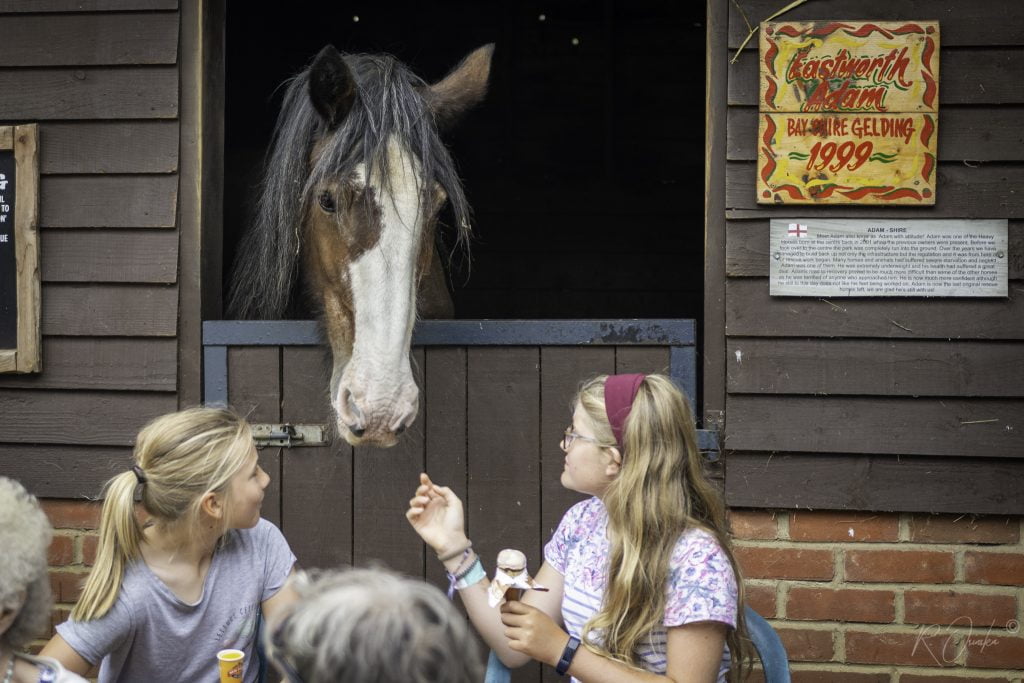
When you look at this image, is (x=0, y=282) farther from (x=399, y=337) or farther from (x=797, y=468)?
(x=797, y=468)

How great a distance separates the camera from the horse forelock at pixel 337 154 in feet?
8.43

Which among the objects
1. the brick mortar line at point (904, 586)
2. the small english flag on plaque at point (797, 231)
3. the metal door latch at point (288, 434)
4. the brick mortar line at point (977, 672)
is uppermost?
the small english flag on plaque at point (797, 231)

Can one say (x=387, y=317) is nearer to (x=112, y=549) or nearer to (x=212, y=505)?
(x=212, y=505)

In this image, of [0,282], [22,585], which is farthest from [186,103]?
[22,585]

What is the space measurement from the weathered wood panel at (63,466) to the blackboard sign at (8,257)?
33 cm

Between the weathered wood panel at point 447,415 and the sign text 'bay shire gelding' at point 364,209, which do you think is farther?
the weathered wood panel at point 447,415

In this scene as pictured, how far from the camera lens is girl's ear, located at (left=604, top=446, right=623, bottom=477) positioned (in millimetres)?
1938

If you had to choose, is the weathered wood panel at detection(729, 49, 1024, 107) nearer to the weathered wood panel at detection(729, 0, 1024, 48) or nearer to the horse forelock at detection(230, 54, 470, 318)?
the weathered wood panel at detection(729, 0, 1024, 48)

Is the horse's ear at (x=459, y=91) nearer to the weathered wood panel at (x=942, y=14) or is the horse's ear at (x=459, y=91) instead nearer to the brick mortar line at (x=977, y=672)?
the weathered wood panel at (x=942, y=14)

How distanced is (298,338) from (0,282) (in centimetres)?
92

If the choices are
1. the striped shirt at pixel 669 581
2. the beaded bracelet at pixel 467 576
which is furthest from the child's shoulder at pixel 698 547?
the beaded bracelet at pixel 467 576

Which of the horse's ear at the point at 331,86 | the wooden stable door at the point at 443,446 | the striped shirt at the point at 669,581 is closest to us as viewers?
the striped shirt at the point at 669,581

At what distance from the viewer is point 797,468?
269 centimetres

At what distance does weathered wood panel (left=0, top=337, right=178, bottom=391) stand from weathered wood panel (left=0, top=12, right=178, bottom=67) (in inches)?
32.7
